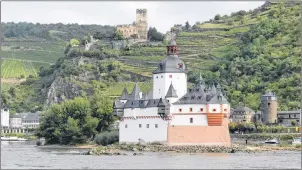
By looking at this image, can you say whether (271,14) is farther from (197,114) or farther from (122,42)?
(197,114)

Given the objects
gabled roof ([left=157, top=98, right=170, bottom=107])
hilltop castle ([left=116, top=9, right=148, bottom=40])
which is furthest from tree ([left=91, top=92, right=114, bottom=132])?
hilltop castle ([left=116, top=9, right=148, bottom=40])

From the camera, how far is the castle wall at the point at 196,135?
77438 mm

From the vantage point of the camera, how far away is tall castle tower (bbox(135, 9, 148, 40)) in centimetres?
15250

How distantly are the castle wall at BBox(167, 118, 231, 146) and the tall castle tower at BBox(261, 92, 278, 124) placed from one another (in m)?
27.9

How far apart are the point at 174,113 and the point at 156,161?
16.7 m

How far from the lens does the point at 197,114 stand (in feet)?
255

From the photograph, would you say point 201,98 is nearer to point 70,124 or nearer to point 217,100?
point 217,100

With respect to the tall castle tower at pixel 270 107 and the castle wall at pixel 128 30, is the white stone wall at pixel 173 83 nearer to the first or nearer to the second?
the tall castle tower at pixel 270 107

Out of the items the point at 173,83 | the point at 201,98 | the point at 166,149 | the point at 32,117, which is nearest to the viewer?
the point at 166,149

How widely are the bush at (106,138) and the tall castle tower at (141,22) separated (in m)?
66.7

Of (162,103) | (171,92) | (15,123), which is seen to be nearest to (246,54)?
(15,123)

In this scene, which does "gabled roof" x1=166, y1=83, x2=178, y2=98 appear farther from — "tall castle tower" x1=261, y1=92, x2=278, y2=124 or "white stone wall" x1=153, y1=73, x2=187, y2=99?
"tall castle tower" x1=261, y1=92, x2=278, y2=124

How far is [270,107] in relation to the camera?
105188mm

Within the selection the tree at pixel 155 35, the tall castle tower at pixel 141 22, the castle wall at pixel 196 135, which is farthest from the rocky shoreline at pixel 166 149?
the tall castle tower at pixel 141 22
